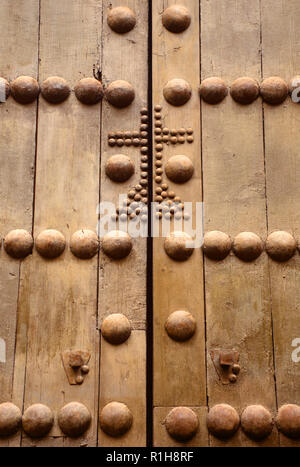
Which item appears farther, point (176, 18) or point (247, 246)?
point (176, 18)

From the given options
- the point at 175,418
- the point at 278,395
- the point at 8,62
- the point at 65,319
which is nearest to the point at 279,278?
the point at 278,395

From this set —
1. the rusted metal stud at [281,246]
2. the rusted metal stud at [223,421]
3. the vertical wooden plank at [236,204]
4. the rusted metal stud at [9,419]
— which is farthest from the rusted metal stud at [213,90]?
the rusted metal stud at [9,419]

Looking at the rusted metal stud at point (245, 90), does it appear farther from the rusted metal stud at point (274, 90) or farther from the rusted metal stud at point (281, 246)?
the rusted metal stud at point (281, 246)

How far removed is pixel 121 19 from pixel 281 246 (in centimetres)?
67

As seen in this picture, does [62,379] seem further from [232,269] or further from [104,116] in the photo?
[104,116]

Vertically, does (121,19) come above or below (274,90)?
above

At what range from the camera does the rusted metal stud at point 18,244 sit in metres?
1.23

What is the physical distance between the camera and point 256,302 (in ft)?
3.97

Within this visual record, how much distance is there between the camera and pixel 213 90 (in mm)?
1296

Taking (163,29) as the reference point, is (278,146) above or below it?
below

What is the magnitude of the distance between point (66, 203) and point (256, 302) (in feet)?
1.58

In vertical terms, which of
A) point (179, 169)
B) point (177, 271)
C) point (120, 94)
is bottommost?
Result: point (177, 271)

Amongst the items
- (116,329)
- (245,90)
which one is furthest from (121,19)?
(116,329)

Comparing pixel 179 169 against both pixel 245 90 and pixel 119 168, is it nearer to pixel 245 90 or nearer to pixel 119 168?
pixel 119 168
